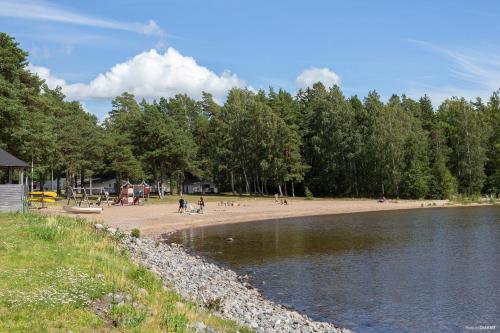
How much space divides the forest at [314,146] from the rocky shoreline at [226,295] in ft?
180

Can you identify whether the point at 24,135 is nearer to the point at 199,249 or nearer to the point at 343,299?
the point at 199,249

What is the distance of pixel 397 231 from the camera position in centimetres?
4522

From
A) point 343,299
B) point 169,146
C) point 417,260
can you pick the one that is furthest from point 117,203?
point 343,299

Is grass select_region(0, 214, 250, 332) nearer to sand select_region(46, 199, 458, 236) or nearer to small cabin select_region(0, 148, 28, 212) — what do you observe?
small cabin select_region(0, 148, 28, 212)

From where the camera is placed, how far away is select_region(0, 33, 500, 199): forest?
3337 inches


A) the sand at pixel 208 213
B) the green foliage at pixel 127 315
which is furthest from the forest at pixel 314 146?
the green foliage at pixel 127 315

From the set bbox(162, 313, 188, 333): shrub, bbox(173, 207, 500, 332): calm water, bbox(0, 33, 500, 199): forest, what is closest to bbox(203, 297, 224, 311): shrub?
bbox(162, 313, 188, 333): shrub

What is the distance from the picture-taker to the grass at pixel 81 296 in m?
9.98

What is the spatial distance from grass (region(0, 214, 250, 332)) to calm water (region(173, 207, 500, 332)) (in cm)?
707

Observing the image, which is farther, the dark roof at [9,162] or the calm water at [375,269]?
the dark roof at [9,162]

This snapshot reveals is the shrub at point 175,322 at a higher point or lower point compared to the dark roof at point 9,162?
lower

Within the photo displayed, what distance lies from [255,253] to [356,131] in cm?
6564

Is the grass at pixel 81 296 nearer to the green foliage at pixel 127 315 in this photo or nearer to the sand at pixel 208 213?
the green foliage at pixel 127 315

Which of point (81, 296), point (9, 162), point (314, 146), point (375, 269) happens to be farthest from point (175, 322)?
point (314, 146)
